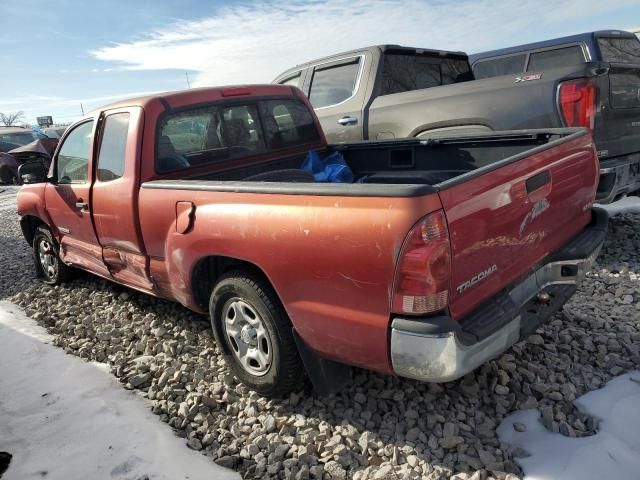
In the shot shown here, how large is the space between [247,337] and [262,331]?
0.16 m

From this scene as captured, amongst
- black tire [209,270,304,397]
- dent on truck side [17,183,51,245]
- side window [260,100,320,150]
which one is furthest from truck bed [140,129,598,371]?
dent on truck side [17,183,51,245]

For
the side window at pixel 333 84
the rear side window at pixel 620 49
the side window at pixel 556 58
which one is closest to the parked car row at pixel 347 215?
the side window at pixel 333 84

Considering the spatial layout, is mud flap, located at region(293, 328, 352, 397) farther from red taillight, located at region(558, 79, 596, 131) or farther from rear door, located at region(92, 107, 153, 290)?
red taillight, located at region(558, 79, 596, 131)

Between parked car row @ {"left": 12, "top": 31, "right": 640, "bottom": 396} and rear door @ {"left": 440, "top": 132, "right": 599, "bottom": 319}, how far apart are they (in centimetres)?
1

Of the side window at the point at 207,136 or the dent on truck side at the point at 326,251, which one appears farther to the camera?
the side window at the point at 207,136

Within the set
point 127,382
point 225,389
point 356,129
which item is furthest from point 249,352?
point 356,129

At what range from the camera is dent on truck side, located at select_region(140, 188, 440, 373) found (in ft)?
6.73

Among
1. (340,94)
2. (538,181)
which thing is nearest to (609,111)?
(538,181)

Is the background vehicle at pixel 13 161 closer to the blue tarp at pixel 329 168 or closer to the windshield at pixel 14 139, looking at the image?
the windshield at pixel 14 139

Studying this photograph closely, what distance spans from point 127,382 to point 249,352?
980mm

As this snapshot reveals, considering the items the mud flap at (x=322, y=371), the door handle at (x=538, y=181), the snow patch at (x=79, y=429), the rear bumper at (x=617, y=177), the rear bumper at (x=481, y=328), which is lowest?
the snow patch at (x=79, y=429)

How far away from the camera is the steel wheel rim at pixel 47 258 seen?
530 cm

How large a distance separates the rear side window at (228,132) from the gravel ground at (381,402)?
1345 millimetres

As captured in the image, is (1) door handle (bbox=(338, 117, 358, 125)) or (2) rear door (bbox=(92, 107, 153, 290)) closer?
(2) rear door (bbox=(92, 107, 153, 290))
